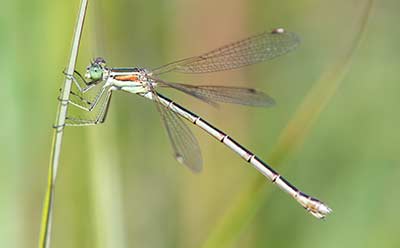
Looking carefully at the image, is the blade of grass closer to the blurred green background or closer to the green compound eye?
the blurred green background

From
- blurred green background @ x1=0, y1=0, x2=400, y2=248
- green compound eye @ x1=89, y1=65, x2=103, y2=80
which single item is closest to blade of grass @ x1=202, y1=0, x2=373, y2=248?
blurred green background @ x1=0, y1=0, x2=400, y2=248

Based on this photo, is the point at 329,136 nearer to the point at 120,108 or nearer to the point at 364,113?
the point at 364,113

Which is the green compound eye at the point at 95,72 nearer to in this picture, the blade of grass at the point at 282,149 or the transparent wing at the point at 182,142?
the transparent wing at the point at 182,142

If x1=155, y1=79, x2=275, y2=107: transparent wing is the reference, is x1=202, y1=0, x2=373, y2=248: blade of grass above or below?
below

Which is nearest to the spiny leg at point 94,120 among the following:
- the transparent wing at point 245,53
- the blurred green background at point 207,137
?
the blurred green background at point 207,137

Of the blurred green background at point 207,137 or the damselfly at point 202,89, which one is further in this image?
the damselfly at point 202,89

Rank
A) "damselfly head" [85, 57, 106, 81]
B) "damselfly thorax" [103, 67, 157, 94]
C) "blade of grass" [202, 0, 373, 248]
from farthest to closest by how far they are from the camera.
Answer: "damselfly thorax" [103, 67, 157, 94]
"damselfly head" [85, 57, 106, 81]
"blade of grass" [202, 0, 373, 248]

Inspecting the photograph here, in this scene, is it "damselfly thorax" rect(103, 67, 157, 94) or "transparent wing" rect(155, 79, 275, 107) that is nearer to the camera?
"damselfly thorax" rect(103, 67, 157, 94)

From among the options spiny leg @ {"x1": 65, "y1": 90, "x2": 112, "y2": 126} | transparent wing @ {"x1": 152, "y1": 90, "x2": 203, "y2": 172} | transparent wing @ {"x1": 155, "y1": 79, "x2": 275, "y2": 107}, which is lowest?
spiny leg @ {"x1": 65, "y1": 90, "x2": 112, "y2": 126}
